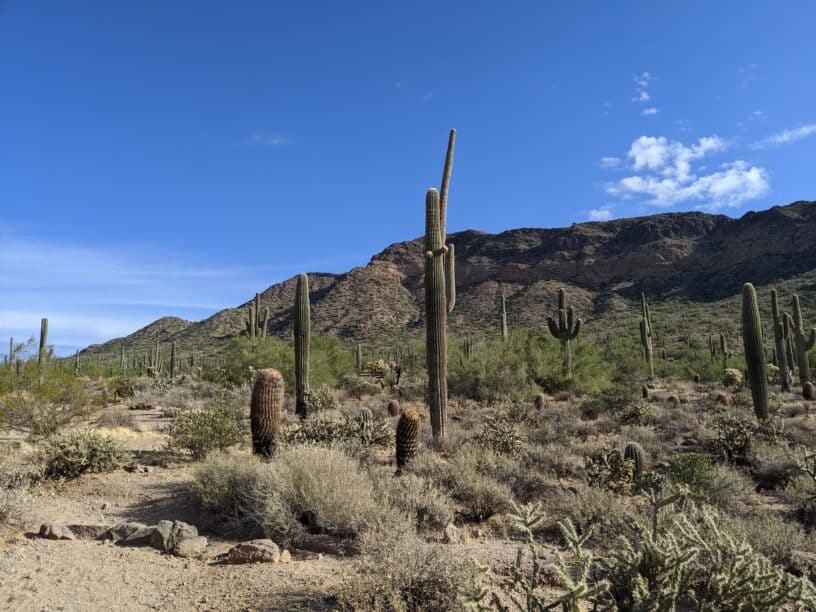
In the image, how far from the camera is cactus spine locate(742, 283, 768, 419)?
14.8 m

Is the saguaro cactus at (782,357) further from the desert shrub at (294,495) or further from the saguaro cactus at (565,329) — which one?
the desert shrub at (294,495)

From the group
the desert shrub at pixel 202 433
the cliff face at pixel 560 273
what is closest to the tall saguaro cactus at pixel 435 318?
the desert shrub at pixel 202 433

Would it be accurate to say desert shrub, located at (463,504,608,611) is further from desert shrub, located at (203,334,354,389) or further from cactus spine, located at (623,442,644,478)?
desert shrub, located at (203,334,354,389)

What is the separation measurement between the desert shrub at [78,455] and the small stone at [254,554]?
4.52 metres

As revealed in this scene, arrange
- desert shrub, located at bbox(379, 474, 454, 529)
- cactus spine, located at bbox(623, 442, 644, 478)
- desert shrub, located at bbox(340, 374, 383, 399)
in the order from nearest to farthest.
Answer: desert shrub, located at bbox(379, 474, 454, 529) < cactus spine, located at bbox(623, 442, 644, 478) < desert shrub, located at bbox(340, 374, 383, 399)

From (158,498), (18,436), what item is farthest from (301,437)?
(18,436)

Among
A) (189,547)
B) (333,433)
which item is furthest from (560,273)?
(189,547)

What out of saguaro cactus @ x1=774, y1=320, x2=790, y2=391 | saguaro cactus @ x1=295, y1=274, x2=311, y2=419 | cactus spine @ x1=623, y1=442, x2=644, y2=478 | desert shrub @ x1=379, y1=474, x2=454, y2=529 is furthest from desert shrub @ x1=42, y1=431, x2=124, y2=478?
saguaro cactus @ x1=774, y1=320, x2=790, y2=391

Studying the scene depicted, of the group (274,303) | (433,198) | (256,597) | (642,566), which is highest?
(274,303)

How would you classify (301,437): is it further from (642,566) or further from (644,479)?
(642,566)

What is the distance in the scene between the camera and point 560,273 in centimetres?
7638

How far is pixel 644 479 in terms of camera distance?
7875 mm

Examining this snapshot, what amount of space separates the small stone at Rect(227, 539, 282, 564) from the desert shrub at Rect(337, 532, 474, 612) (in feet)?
3.97

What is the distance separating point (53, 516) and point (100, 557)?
1.76 metres
